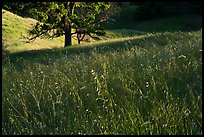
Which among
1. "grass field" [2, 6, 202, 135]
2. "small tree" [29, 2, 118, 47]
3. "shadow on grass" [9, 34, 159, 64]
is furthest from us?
"small tree" [29, 2, 118, 47]

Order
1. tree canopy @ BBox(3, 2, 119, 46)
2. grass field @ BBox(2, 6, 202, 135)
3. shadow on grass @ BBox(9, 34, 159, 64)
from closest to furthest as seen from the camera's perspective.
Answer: grass field @ BBox(2, 6, 202, 135)
shadow on grass @ BBox(9, 34, 159, 64)
tree canopy @ BBox(3, 2, 119, 46)

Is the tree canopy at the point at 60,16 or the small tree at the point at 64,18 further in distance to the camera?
the small tree at the point at 64,18

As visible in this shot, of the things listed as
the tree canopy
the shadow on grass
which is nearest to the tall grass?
the shadow on grass

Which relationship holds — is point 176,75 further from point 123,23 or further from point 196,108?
point 123,23

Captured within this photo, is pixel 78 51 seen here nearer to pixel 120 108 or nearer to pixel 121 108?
pixel 121 108

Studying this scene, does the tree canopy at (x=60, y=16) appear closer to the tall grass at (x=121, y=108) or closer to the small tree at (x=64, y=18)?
the small tree at (x=64, y=18)

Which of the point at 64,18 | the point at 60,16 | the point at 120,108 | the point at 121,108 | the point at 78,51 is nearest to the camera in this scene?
the point at 120,108

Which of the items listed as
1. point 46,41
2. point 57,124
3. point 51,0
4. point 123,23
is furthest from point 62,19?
point 123,23

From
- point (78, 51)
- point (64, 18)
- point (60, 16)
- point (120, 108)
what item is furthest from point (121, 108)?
point (64, 18)

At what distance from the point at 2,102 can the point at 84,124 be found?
193 cm

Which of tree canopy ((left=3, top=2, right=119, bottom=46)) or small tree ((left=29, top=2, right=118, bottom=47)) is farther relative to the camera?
small tree ((left=29, top=2, right=118, bottom=47))

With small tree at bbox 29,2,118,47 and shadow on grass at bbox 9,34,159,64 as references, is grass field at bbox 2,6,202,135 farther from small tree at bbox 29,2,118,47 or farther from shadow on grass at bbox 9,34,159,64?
small tree at bbox 29,2,118,47

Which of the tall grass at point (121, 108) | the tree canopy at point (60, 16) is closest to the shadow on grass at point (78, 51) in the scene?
the tree canopy at point (60, 16)

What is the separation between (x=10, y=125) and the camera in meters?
4.38
